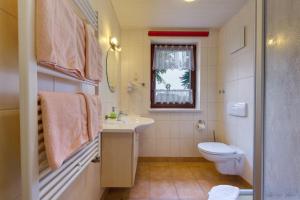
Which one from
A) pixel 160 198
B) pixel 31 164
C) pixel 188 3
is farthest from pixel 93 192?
pixel 188 3

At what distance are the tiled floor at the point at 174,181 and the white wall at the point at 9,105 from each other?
1.69 metres

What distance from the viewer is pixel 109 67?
8.60 feet

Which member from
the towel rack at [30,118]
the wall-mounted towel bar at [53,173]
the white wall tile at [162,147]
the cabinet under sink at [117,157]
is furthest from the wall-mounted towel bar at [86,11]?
the white wall tile at [162,147]

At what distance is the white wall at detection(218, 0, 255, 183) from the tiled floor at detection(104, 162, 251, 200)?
441mm

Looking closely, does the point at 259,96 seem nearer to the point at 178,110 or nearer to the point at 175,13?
the point at 175,13

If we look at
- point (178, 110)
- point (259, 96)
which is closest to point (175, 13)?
point (178, 110)

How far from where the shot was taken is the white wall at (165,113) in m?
3.59

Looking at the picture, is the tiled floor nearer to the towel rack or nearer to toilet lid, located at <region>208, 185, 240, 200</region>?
toilet lid, located at <region>208, 185, 240, 200</region>

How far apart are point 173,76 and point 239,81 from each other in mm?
1179

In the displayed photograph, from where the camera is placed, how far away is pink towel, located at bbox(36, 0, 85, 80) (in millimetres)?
764

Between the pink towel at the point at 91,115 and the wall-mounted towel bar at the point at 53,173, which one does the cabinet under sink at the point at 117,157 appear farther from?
the wall-mounted towel bar at the point at 53,173

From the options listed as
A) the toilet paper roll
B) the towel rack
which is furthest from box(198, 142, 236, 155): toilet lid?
the towel rack

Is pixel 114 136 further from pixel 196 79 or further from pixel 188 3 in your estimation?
pixel 196 79

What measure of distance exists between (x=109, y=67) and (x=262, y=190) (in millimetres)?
2075
